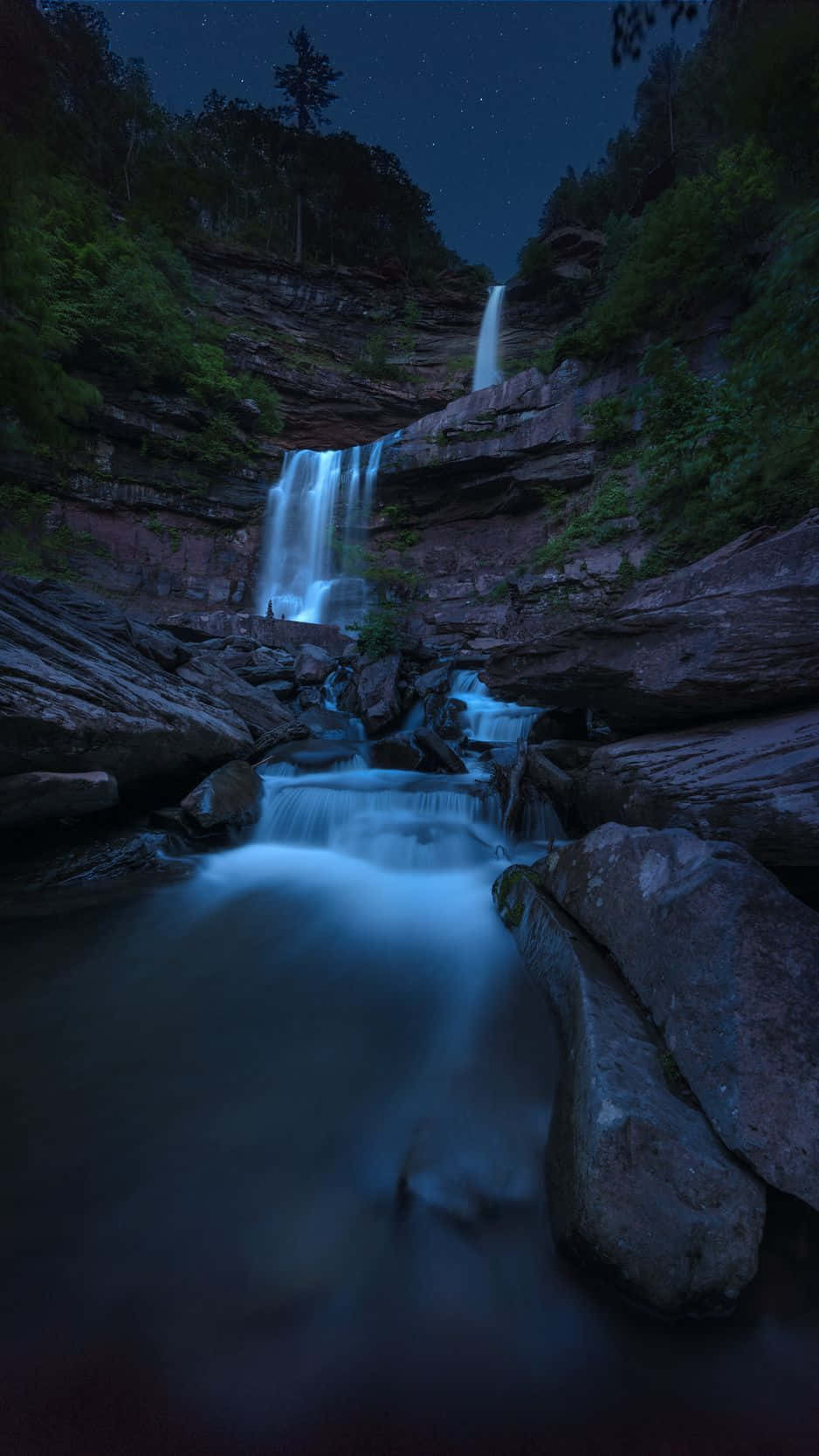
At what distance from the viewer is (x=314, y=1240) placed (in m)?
1.79

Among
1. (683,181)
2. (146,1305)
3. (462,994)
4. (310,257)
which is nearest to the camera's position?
(146,1305)

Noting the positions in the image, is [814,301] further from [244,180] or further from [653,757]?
[244,180]

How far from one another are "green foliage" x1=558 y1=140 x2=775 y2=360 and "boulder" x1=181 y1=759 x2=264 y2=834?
53.2 ft

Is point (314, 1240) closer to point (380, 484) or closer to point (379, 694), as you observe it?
point (379, 694)

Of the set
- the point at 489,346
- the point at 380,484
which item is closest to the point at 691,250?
the point at 380,484

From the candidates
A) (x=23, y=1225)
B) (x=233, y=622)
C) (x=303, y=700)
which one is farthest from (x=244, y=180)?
(x=23, y=1225)

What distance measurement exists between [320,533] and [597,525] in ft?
35.3

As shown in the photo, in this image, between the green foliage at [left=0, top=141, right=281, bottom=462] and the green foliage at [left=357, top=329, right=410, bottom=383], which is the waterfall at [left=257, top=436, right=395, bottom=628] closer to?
the green foliage at [left=0, top=141, right=281, bottom=462]

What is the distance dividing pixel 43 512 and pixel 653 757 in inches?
797

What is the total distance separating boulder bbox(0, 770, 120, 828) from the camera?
13.7 ft

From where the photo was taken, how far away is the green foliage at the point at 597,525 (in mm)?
14070

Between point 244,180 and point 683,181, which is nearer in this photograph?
point 683,181

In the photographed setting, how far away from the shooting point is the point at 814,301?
159 inches

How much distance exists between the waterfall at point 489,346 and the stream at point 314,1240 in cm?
2667
